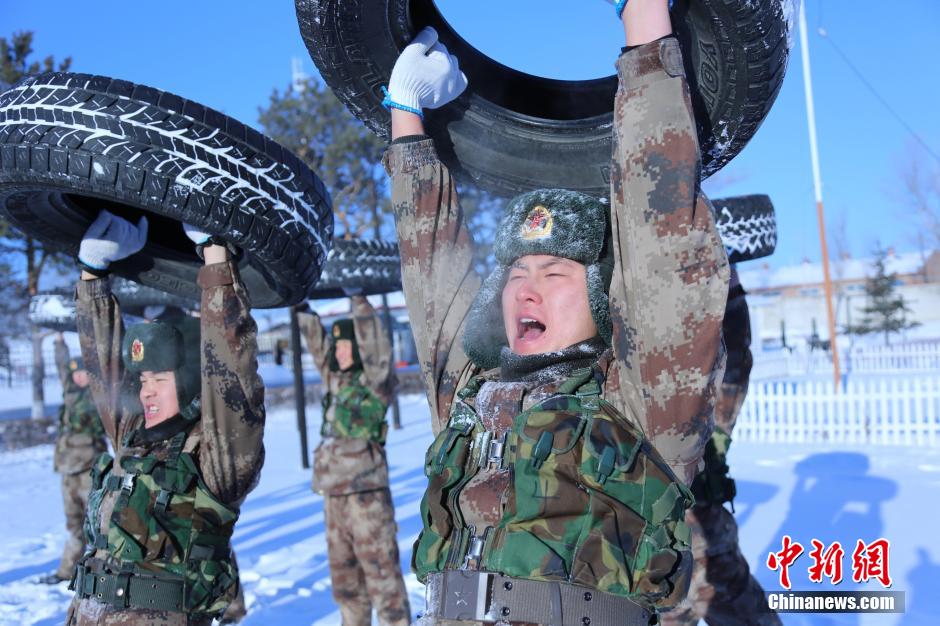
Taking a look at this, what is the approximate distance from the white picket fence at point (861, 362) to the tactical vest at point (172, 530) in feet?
64.3

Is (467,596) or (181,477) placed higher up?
(181,477)

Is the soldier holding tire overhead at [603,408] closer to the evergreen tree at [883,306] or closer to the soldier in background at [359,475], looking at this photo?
the soldier in background at [359,475]

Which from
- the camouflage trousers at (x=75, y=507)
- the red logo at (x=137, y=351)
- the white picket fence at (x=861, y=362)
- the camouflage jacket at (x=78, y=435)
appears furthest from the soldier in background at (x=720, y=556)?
the white picket fence at (x=861, y=362)

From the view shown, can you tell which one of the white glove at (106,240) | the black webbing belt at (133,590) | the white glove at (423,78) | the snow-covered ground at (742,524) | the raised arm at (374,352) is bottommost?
the snow-covered ground at (742,524)

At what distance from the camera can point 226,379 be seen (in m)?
2.68

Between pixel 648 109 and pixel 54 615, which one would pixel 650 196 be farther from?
pixel 54 615

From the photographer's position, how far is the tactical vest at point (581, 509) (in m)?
1.49

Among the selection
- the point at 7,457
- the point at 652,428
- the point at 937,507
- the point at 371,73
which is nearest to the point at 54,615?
the point at 371,73

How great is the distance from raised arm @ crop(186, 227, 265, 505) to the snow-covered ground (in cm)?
285

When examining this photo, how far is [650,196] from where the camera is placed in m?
1.53

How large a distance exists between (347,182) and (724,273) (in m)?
18.0

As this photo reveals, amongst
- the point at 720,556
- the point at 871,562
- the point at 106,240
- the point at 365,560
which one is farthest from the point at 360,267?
the point at 871,562

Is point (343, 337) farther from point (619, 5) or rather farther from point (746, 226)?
point (619, 5)

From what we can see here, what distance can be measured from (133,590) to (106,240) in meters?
1.59
